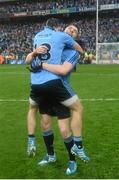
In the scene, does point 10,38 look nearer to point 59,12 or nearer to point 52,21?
point 59,12

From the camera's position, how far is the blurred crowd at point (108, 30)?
5297 centimetres

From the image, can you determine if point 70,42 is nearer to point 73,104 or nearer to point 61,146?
point 73,104

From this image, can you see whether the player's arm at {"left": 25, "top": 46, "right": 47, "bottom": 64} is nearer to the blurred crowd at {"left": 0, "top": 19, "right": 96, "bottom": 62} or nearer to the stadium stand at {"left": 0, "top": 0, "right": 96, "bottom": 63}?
the blurred crowd at {"left": 0, "top": 19, "right": 96, "bottom": 62}

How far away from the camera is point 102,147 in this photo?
25.7ft

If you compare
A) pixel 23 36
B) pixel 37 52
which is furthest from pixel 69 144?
pixel 23 36

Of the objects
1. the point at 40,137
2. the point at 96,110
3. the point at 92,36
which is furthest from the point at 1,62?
the point at 40,137

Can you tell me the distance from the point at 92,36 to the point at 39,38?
49.5 meters

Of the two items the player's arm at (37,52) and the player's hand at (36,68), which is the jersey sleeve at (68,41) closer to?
the player's arm at (37,52)

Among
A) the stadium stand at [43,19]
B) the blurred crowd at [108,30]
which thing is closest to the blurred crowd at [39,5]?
the stadium stand at [43,19]

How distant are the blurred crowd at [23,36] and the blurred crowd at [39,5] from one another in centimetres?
201

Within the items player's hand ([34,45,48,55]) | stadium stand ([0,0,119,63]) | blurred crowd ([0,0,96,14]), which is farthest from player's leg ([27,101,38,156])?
blurred crowd ([0,0,96,14])

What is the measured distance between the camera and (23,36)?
61.9 metres

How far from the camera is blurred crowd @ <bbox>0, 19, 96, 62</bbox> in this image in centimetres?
5534

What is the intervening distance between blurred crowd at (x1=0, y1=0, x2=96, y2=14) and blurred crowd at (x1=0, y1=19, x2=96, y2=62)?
201 centimetres
